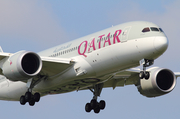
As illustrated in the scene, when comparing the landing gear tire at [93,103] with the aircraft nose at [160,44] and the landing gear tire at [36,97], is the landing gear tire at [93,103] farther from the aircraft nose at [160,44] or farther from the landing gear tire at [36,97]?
the aircraft nose at [160,44]

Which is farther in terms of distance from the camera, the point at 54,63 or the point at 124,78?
the point at 124,78

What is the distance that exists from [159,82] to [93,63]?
29.3ft

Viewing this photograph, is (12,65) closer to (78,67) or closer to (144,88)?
(78,67)

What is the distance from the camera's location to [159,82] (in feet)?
Result: 129

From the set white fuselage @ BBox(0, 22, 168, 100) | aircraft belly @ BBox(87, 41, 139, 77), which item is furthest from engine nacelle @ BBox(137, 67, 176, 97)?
aircraft belly @ BBox(87, 41, 139, 77)

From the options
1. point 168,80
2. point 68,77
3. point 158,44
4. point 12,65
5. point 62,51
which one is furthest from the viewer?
point 168,80

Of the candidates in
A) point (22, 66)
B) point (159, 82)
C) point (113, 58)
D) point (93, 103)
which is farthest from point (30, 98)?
point (159, 82)

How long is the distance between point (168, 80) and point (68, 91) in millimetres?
8800

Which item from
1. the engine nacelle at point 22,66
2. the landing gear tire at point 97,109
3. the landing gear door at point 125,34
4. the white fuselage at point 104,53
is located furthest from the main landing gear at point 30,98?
the landing gear door at point 125,34

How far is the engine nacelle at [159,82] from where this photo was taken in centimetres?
3856

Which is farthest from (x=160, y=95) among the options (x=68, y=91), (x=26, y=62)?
(x=26, y=62)

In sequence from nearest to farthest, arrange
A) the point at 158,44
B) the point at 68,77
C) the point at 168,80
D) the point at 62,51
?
the point at 158,44, the point at 68,77, the point at 62,51, the point at 168,80

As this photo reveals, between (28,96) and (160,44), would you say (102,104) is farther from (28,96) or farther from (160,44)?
(160,44)

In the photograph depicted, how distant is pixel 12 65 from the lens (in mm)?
31969
